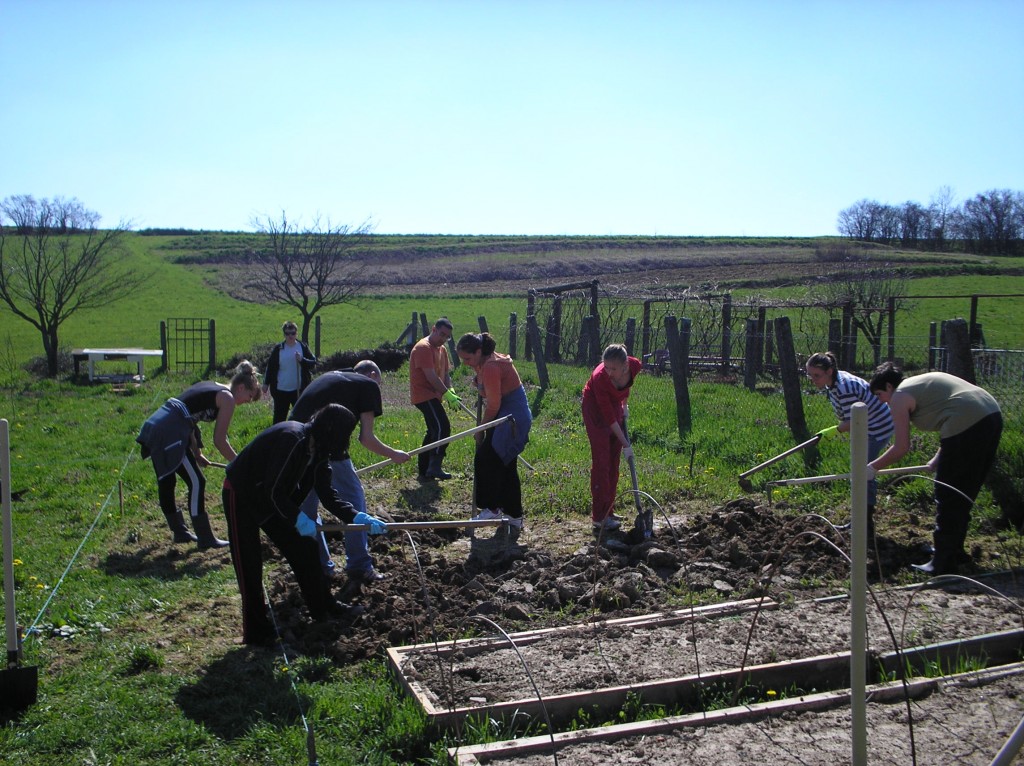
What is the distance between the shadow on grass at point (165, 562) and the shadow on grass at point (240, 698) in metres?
1.73

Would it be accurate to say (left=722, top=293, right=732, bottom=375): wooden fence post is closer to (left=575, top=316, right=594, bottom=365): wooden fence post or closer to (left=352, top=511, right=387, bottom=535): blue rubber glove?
(left=575, top=316, right=594, bottom=365): wooden fence post

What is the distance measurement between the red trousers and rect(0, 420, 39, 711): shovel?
4.17 metres

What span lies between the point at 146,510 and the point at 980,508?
7441 millimetres

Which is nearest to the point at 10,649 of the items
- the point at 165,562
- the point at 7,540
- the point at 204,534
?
the point at 7,540

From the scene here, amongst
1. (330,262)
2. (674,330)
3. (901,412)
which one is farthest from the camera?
(330,262)

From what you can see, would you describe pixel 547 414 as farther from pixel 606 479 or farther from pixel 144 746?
pixel 144 746

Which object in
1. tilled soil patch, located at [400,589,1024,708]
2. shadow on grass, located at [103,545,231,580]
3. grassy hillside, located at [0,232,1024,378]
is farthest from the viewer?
grassy hillside, located at [0,232,1024,378]

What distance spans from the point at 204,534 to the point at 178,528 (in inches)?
13.0

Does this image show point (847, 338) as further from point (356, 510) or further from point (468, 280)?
point (468, 280)

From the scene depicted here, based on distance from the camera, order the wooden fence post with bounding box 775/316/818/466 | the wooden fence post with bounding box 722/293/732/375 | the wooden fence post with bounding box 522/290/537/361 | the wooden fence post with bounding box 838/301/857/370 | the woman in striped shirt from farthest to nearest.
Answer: the wooden fence post with bounding box 522/290/537/361, the wooden fence post with bounding box 722/293/732/375, the wooden fence post with bounding box 838/301/857/370, the wooden fence post with bounding box 775/316/818/466, the woman in striped shirt

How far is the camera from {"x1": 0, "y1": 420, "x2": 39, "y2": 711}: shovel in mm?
4043

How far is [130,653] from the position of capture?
15.8 feet

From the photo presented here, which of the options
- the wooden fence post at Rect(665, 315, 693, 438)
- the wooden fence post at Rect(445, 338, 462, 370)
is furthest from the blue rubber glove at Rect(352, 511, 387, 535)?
the wooden fence post at Rect(445, 338, 462, 370)

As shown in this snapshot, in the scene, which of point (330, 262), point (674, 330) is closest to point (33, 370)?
point (330, 262)
